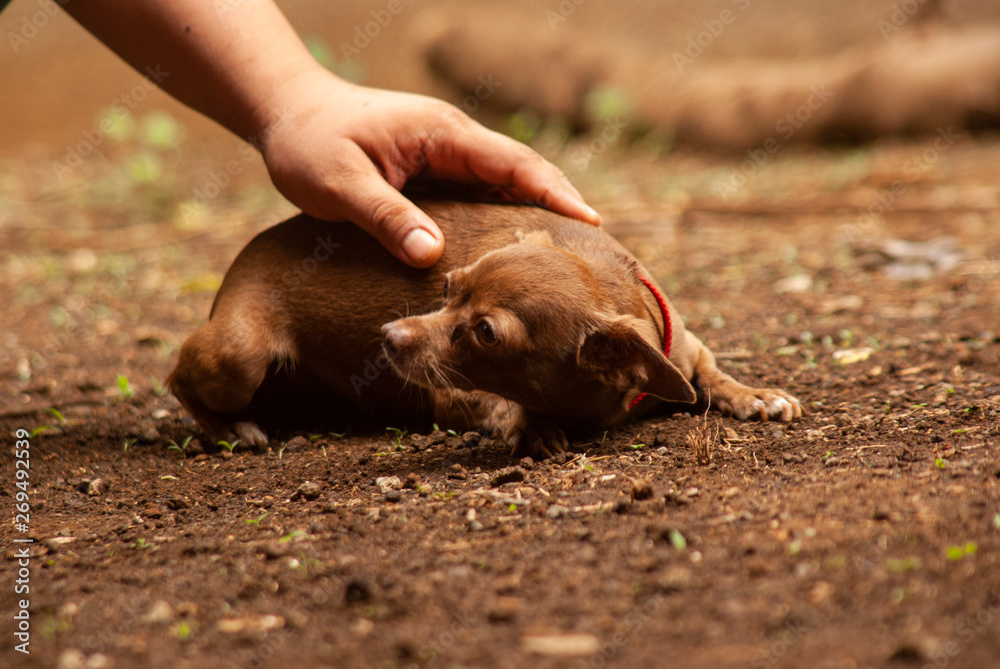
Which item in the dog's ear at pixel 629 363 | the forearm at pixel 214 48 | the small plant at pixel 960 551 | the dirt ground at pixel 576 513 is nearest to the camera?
the dirt ground at pixel 576 513

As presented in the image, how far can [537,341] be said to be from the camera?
3340mm

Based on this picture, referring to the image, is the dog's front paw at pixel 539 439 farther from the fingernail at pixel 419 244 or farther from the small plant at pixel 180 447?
the small plant at pixel 180 447

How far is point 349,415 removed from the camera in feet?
14.1

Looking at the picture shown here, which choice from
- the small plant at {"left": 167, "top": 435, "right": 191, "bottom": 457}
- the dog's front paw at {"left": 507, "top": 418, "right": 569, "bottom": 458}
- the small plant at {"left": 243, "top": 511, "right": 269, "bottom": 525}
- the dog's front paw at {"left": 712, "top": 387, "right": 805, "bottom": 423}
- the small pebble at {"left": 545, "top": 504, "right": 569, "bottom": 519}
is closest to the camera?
the small pebble at {"left": 545, "top": 504, "right": 569, "bottom": 519}

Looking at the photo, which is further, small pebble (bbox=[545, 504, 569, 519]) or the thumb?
the thumb

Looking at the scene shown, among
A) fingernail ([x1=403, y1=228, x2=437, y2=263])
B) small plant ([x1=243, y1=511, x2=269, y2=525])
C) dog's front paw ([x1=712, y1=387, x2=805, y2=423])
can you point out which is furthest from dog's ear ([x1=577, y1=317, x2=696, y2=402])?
small plant ([x1=243, y1=511, x2=269, y2=525])

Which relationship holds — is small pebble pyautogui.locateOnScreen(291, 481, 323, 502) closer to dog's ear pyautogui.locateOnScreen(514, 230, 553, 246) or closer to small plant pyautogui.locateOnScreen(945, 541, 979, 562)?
dog's ear pyautogui.locateOnScreen(514, 230, 553, 246)

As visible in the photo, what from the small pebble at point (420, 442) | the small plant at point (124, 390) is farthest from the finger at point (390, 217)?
the small plant at point (124, 390)

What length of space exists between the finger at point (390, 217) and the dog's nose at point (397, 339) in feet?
1.20

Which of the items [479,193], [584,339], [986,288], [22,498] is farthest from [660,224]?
[22,498]

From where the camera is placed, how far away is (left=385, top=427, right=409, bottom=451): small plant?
12.0ft

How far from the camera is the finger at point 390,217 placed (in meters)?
3.58

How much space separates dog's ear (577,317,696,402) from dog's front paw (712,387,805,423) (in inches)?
20.0

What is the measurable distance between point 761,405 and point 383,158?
1.94 meters
